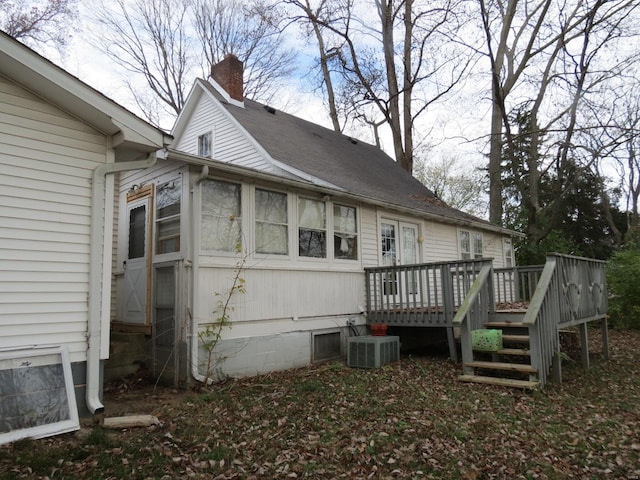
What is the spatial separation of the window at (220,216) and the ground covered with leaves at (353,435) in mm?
2077

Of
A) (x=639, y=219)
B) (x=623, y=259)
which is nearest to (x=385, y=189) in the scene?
(x=623, y=259)

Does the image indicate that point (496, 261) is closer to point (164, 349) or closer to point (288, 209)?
point (288, 209)

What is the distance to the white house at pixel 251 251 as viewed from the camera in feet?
22.0

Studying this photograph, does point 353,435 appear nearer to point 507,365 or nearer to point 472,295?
point 507,365

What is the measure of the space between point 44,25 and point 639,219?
30.1 meters

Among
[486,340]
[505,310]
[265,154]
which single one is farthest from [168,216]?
[505,310]

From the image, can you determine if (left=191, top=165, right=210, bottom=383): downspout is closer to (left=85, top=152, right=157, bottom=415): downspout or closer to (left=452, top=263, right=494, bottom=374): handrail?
(left=85, top=152, right=157, bottom=415): downspout

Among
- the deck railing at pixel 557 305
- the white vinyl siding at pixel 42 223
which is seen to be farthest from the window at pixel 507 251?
the white vinyl siding at pixel 42 223

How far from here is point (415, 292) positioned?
880 centimetres

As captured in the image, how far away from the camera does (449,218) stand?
12.1 meters

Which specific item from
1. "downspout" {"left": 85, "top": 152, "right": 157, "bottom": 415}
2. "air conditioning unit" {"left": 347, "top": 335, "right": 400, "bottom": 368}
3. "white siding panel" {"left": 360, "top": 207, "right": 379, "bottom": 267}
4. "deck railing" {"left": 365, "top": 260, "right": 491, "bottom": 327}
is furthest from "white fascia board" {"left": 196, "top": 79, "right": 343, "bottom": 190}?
"downspout" {"left": 85, "top": 152, "right": 157, "bottom": 415}

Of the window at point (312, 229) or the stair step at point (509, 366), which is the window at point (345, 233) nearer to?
the window at point (312, 229)

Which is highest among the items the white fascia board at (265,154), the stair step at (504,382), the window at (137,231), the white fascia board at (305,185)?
the white fascia board at (265,154)

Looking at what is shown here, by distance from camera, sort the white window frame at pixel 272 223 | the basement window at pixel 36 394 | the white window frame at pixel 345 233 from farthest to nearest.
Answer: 1. the white window frame at pixel 345 233
2. the white window frame at pixel 272 223
3. the basement window at pixel 36 394
